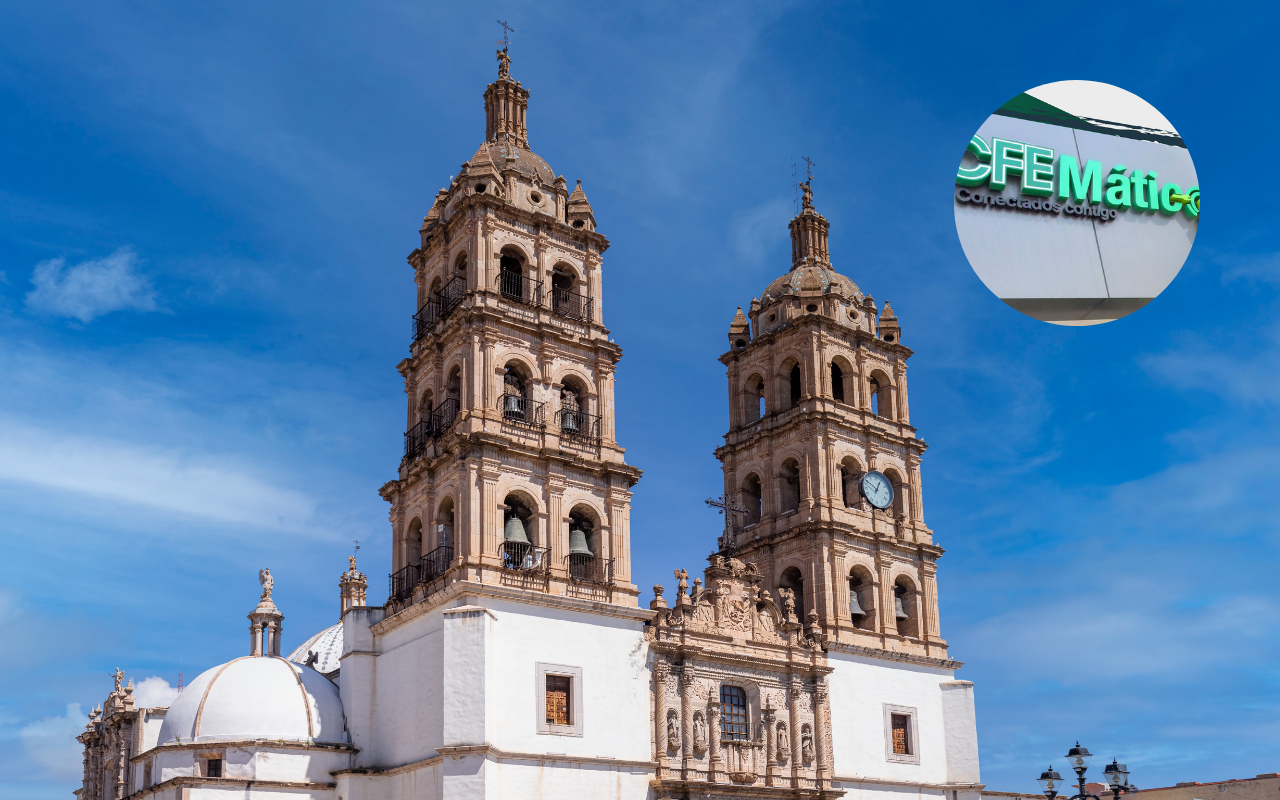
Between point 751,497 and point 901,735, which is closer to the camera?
point 901,735

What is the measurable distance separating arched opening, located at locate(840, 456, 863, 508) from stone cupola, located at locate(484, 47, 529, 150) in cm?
1824

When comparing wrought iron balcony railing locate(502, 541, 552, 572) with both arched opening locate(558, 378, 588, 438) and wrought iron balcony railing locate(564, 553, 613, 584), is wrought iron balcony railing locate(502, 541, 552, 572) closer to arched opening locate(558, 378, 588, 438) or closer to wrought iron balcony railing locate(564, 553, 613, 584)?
wrought iron balcony railing locate(564, 553, 613, 584)

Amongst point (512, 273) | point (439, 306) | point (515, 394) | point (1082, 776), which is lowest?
point (1082, 776)

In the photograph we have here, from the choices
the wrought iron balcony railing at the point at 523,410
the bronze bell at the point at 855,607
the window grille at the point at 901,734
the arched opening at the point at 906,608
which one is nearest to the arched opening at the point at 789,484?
the bronze bell at the point at 855,607

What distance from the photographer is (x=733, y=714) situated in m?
43.2

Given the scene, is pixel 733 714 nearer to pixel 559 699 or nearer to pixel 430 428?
pixel 559 699

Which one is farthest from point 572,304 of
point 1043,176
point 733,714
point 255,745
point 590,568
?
point 1043,176

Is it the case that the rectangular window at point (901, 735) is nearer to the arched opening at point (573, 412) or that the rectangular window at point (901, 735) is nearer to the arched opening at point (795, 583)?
the arched opening at point (795, 583)

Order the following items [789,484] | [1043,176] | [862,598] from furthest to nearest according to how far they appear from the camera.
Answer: [789,484], [862,598], [1043,176]

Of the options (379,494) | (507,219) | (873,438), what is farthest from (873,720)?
(507,219)

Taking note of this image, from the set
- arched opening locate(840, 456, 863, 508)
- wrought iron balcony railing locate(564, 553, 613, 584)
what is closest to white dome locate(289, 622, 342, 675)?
wrought iron balcony railing locate(564, 553, 613, 584)

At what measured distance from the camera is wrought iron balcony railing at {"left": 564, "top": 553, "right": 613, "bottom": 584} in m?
41.2

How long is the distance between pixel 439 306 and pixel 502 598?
12106 mm

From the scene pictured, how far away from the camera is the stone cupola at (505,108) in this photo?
4828 centimetres
